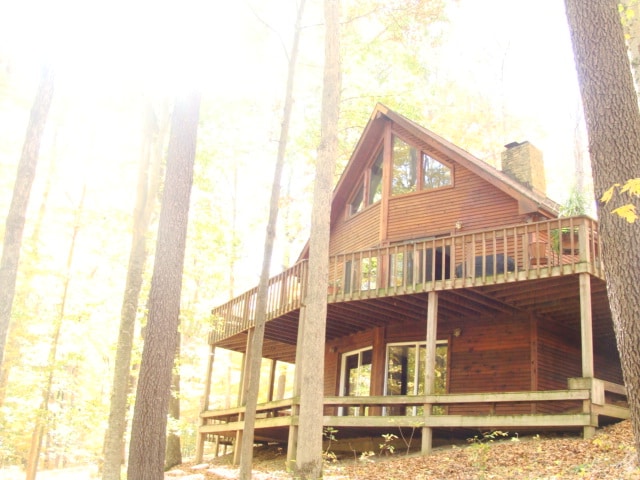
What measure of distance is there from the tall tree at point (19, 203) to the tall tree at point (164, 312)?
10.1ft

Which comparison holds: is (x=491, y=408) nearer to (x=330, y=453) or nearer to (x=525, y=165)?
(x=330, y=453)

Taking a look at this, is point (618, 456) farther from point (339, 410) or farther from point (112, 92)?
point (112, 92)

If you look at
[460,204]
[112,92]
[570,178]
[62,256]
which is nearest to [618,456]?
[460,204]

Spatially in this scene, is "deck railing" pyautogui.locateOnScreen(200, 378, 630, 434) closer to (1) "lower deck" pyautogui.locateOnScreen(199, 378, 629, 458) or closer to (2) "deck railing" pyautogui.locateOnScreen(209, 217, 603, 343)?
(1) "lower deck" pyautogui.locateOnScreen(199, 378, 629, 458)

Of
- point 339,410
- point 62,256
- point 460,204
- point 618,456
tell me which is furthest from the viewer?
point 62,256

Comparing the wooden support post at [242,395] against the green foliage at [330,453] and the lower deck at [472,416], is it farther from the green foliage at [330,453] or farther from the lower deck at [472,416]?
the green foliage at [330,453]

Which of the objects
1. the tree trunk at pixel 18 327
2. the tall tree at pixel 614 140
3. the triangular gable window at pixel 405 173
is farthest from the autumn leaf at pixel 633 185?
the tree trunk at pixel 18 327

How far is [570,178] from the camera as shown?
125ft

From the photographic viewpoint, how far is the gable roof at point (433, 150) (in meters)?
14.7

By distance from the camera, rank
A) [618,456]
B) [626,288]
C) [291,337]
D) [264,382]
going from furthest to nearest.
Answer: [264,382]
[291,337]
[618,456]
[626,288]

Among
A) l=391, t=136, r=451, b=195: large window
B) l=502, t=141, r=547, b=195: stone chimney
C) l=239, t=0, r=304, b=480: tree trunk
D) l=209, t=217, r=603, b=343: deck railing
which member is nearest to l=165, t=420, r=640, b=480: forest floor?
l=239, t=0, r=304, b=480: tree trunk

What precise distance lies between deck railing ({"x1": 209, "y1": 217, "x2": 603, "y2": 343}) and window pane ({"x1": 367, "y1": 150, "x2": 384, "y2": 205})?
8.98 ft

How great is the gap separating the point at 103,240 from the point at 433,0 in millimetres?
13803

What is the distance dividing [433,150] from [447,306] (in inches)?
193
